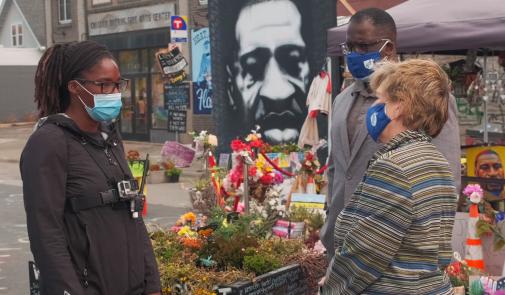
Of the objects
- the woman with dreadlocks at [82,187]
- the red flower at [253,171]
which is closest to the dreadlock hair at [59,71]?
the woman with dreadlocks at [82,187]

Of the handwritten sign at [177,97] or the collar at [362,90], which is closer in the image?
the collar at [362,90]

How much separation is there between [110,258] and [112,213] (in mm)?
166

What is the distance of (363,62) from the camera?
124 inches

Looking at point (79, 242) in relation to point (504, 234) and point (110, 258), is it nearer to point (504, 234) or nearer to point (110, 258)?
point (110, 258)

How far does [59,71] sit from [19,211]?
367 inches

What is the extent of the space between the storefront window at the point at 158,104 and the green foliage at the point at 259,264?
1928 cm

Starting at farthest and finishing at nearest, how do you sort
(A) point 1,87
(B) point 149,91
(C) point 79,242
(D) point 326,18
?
(A) point 1,87
(B) point 149,91
(D) point 326,18
(C) point 79,242

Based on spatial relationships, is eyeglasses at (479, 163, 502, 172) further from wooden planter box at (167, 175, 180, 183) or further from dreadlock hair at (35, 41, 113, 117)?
wooden planter box at (167, 175, 180, 183)

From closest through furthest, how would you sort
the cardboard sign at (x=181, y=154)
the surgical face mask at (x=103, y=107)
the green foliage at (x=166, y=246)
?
1. the surgical face mask at (x=103, y=107)
2. the green foliage at (x=166, y=246)
3. the cardboard sign at (x=181, y=154)

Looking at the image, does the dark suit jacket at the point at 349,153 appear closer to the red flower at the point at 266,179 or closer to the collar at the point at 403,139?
the collar at the point at 403,139

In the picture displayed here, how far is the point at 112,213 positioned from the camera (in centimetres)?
266

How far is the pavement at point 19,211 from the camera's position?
7.30m

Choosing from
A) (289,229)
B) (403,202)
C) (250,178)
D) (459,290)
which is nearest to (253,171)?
(250,178)

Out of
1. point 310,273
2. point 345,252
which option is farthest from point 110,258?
point 310,273
